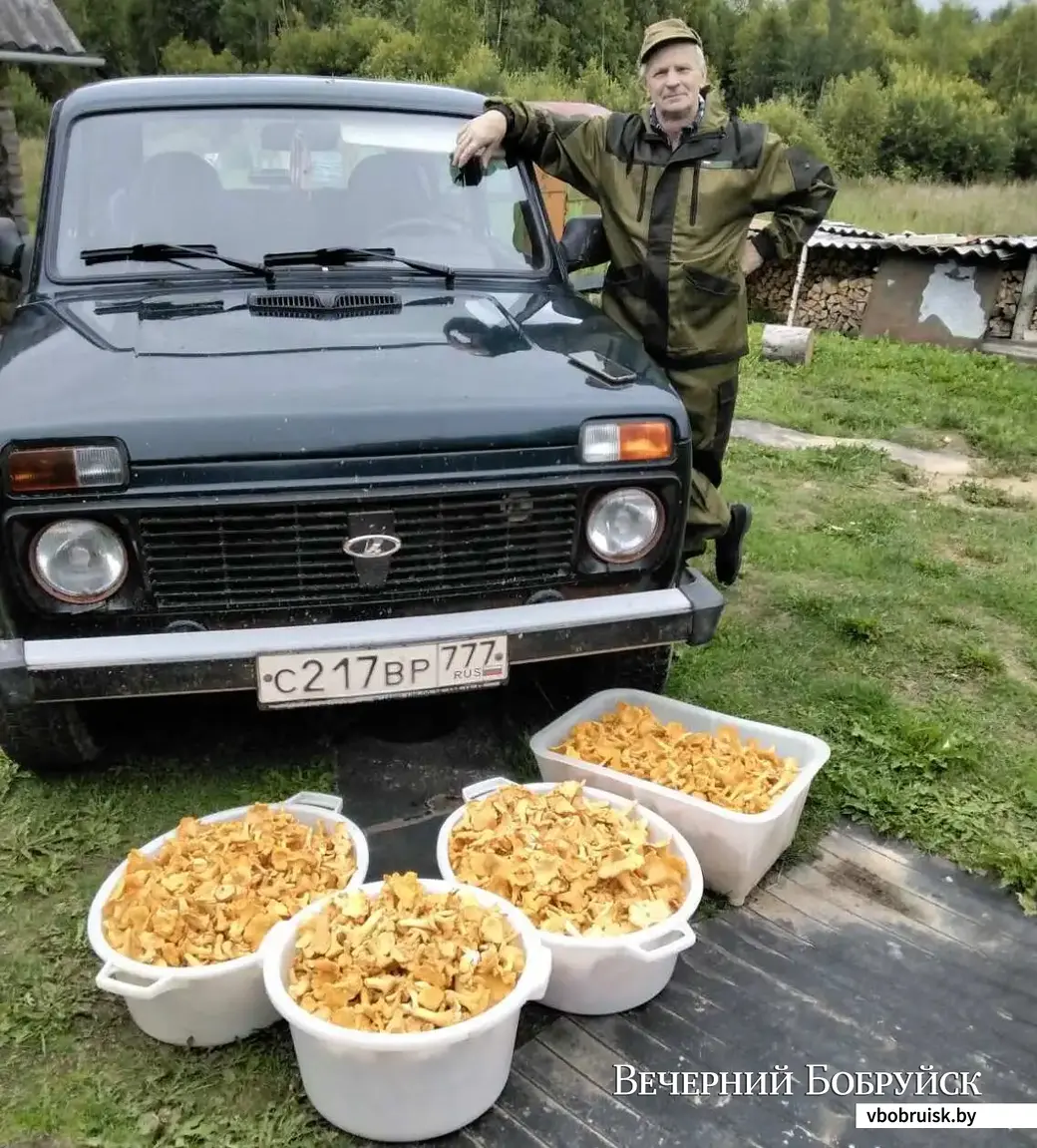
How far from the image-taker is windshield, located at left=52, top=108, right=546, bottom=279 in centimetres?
347

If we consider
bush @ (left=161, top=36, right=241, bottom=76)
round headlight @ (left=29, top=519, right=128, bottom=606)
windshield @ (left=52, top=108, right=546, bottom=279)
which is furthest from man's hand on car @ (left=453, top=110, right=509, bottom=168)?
bush @ (left=161, top=36, right=241, bottom=76)

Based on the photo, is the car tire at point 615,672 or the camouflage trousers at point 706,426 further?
the camouflage trousers at point 706,426

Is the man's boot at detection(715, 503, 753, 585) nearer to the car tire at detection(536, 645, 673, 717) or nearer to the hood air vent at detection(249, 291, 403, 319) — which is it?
the car tire at detection(536, 645, 673, 717)

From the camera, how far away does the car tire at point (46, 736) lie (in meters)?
2.99

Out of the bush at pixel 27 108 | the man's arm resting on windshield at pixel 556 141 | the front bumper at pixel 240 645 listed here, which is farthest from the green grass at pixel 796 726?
the bush at pixel 27 108

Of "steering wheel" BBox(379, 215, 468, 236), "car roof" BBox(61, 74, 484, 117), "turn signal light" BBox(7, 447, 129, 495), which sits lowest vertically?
"turn signal light" BBox(7, 447, 129, 495)

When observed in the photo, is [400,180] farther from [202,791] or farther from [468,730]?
[202,791]

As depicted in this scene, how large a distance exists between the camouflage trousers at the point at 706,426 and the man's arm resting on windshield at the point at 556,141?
2.48 feet

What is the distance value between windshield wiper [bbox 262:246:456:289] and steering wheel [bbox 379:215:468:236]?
0.10 metres

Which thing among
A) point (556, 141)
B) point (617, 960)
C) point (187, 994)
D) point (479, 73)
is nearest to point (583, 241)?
point (556, 141)

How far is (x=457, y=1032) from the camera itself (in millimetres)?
2023

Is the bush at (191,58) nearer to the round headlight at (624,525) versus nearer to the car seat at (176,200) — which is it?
the car seat at (176,200)

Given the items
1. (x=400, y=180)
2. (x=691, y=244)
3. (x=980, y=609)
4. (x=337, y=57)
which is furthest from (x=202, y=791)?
(x=337, y=57)

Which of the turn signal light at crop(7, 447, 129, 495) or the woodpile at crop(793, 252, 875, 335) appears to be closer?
the turn signal light at crop(7, 447, 129, 495)
